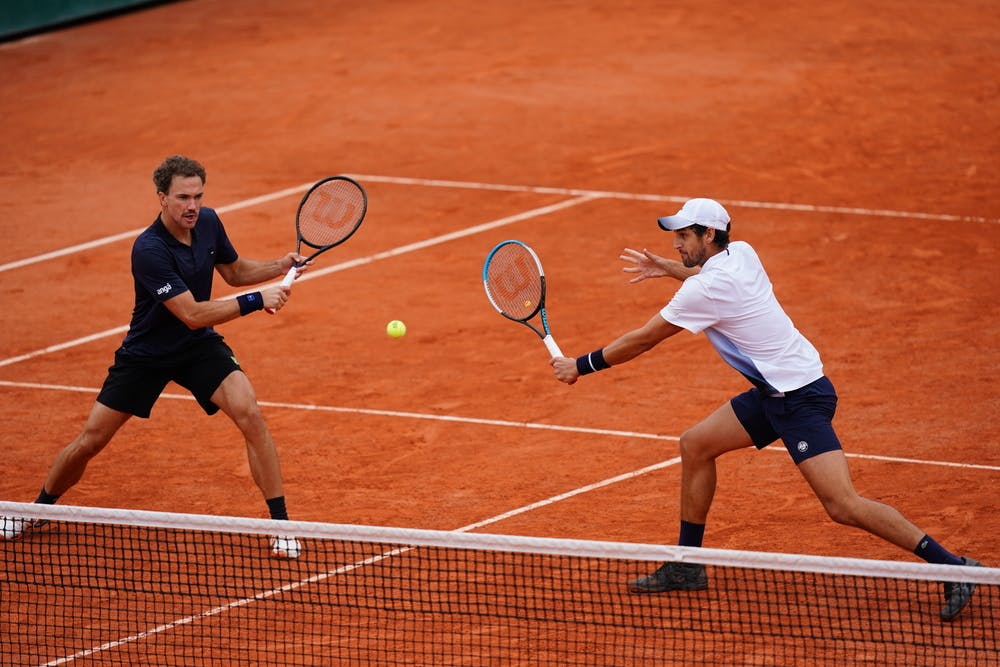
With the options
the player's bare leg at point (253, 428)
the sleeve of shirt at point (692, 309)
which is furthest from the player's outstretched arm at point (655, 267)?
the player's bare leg at point (253, 428)

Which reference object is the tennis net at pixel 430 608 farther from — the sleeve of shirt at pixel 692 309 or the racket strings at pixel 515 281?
the racket strings at pixel 515 281

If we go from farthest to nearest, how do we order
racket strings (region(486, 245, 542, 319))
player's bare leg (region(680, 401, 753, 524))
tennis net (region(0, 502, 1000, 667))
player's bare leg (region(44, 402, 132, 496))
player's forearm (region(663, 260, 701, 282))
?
1. racket strings (region(486, 245, 542, 319))
2. player's bare leg (region(44, 402, 132, 496))
3. player's forearm (region(663, 260, 701, 282))
4. player's bare leg (region(680, 401, 753, 524))
5. tennis net (region(0, 502, 1000, 667))

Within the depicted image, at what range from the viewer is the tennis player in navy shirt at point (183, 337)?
26.7 ft

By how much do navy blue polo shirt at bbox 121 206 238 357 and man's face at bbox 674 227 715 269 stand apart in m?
2.67

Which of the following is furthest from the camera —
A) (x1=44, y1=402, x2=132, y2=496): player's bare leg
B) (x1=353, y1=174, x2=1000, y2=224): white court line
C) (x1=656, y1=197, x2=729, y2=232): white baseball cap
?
(x1=353, y1=174, x2=1000, y2=224): white court line

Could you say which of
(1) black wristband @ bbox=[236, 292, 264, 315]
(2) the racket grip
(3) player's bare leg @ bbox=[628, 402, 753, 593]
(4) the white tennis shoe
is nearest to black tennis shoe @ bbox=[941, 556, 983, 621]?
(3) player's bare leg @ bbox=[628, 402, 753, 593]

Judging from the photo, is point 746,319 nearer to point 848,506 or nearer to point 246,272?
point 848,506

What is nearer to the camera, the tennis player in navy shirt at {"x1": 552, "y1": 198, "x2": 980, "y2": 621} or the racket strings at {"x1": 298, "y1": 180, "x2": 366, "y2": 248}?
the tennis player in navy shirt at {"x1": 552, "y1": 198, "x2": 980, "y2": 621}

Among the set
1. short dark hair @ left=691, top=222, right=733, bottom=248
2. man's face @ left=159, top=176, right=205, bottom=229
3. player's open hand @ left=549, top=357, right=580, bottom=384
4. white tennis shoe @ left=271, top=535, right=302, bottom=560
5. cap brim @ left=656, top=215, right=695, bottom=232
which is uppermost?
man's face @ left=159, top=176, right=205, bottom=229

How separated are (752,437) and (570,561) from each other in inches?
52.4

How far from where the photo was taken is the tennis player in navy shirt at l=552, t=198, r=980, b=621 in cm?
736

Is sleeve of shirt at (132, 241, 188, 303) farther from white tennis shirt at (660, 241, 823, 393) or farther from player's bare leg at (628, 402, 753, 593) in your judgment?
player's bare leg at (628, 402, 753, 593)

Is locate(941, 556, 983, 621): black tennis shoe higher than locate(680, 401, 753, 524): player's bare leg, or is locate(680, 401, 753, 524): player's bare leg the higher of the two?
locate(680, 401, 753, 524): player's bare leg

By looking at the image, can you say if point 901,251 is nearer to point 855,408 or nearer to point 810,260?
point 810,260
